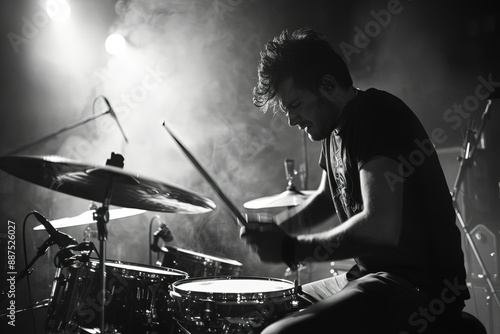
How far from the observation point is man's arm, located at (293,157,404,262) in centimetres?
144

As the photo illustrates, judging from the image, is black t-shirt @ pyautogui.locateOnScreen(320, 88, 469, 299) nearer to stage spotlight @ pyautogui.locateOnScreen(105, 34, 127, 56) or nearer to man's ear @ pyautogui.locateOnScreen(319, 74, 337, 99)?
man's ear @ pyautogui.locateOnScreen(319, 74, 337, 99)

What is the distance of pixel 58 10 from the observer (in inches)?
174

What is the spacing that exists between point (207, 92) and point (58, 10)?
5.77 ft

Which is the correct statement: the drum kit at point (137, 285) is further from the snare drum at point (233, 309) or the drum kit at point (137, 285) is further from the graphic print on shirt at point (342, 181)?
the graphic print on shirt at point (342, 181)

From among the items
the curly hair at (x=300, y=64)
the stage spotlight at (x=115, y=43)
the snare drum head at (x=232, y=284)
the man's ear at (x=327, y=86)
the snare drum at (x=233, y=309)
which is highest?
the stage spotlight at (x=115, y=43)

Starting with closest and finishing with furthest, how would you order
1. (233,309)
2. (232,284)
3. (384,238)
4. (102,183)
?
(384,238), (233,309), (102,183), (232,284)

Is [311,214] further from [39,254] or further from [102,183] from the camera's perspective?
[39,254]

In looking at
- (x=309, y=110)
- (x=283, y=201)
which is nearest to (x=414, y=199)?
(x=309, y=110)

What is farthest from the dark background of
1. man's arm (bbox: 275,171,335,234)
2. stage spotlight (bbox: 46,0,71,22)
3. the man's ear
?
the man's ear

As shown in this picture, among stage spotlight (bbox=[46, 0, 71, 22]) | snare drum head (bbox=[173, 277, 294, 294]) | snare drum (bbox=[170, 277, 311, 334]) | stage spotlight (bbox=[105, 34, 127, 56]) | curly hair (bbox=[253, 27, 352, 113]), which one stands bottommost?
snare drum (bbox=[170, 277, 311, 334])

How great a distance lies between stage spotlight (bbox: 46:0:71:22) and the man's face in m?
3.42

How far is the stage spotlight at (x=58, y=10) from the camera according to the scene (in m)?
4.33

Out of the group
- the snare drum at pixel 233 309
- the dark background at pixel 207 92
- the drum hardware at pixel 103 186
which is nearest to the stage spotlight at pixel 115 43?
the dark background at pixel 207 92

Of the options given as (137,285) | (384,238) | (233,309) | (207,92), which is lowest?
(233,309)
